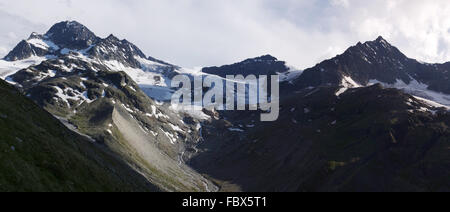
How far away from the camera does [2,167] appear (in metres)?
43.6

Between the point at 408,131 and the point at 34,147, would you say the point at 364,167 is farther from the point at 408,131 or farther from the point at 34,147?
the point at 34,147

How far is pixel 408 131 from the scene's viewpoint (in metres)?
184

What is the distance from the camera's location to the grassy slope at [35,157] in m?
46.1

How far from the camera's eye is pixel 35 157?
55500 millimetres

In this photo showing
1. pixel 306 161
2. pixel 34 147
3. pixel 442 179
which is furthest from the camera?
pixel 306 161

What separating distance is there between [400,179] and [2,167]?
139 metres

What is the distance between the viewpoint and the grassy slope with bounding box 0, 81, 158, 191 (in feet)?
151
